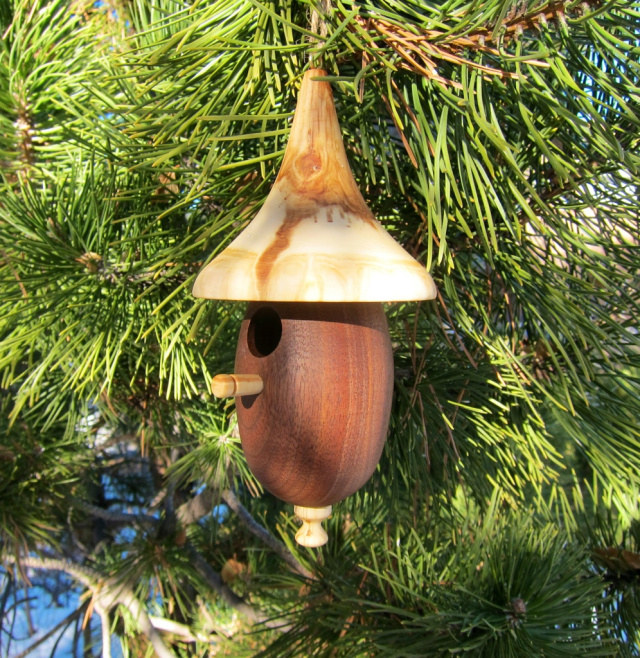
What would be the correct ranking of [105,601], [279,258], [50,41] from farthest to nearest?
[105,601] → [50,41] → [279,258]

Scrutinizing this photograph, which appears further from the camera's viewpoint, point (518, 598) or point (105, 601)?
point (105, 601)

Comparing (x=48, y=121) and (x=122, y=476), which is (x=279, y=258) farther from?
(x=122, y=476)

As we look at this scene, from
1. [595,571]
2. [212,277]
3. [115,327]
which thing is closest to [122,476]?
[115,327]

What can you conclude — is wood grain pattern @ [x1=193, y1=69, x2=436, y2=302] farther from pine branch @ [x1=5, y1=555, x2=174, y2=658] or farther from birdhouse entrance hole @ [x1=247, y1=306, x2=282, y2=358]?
pine branch @ [x1=5, y1=555, x2=174, y2=658]

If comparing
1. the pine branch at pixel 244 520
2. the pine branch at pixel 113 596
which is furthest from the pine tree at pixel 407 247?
the pine branch at pixel 113 596

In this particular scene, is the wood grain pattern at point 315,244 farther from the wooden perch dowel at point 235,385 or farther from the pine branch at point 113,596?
the pine branch at point 113,596

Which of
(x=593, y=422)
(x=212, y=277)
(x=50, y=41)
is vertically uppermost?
(x=50, y=41)
